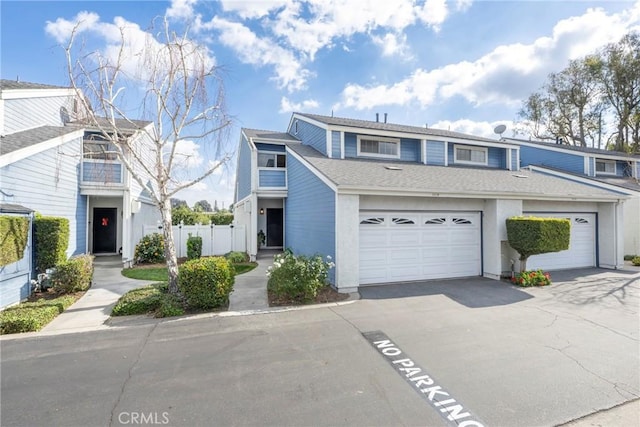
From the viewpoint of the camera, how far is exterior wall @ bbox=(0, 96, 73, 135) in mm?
9984

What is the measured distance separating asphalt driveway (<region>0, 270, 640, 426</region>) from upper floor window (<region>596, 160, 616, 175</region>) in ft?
56.6

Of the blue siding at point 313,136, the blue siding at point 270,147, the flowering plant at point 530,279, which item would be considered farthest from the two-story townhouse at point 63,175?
the flowering plant at point 530,279

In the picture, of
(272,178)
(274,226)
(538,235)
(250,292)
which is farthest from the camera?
(274,226)

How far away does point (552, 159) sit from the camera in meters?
18.6

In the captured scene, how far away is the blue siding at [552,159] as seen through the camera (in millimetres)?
17502

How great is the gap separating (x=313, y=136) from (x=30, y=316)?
37.0ft

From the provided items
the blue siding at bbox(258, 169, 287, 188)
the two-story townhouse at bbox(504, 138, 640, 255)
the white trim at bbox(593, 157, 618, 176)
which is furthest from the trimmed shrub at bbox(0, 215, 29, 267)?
the white trim at bbox(593, 157, 618, 176)

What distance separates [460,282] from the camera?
8.87 meters

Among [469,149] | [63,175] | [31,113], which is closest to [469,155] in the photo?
[469,149]

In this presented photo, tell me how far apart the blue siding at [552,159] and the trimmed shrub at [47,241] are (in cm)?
2571

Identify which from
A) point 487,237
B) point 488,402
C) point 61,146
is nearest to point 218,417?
point 488,402

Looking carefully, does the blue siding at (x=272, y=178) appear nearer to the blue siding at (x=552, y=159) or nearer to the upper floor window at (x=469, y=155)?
the upper floor window at (x=469, y=155)

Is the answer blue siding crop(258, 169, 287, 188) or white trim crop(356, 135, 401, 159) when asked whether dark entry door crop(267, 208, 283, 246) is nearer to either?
blue siding crop(258, 169, 287, 188)
